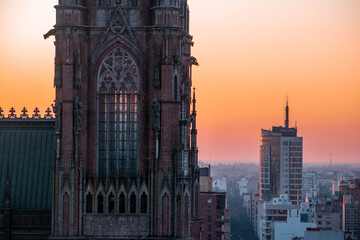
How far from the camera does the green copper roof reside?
8181 centimetres

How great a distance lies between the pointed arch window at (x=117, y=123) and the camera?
7644 centimetres

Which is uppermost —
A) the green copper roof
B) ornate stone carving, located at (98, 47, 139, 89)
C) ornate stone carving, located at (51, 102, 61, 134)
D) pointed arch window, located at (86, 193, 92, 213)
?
ornate stone carving, located at (98, 47, 139, 89)

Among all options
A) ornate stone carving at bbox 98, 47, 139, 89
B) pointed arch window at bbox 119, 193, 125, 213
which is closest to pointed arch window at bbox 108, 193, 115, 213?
pointed arch window at bbox 119, 193, 125, 213

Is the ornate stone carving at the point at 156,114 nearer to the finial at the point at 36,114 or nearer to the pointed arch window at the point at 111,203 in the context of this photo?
the pointed arch window at the point at 111,203

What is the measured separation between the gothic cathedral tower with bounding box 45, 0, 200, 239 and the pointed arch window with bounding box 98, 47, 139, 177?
7 cm

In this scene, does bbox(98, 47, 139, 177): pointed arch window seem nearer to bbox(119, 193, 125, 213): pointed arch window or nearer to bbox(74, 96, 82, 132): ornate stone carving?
bbox(119, 193, 125, 213): pointed arch window

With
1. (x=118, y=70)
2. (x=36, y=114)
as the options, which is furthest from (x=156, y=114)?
(x=36, y=114)

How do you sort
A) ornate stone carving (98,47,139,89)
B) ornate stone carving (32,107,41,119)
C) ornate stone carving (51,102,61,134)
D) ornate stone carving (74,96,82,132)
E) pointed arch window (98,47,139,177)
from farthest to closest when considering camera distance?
ornate stone carving (32,107,41,119), pointed arch window (98,47,139,177), ornate stone carving (98,47,139,89), ornate stone carving (51,102,61,134), ornate stone carving (74,96,82,132)

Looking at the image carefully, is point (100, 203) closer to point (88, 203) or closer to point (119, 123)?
point (88, 203)

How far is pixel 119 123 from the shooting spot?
252 feet

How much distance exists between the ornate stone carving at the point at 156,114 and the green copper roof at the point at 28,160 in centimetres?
1192

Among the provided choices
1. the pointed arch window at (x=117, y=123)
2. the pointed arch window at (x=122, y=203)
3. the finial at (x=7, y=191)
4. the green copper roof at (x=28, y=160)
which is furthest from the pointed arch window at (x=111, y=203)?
the finial at (x=7, y=191)

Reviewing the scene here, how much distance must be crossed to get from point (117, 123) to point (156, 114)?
3230 millimetres

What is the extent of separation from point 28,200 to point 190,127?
47.1 feet
